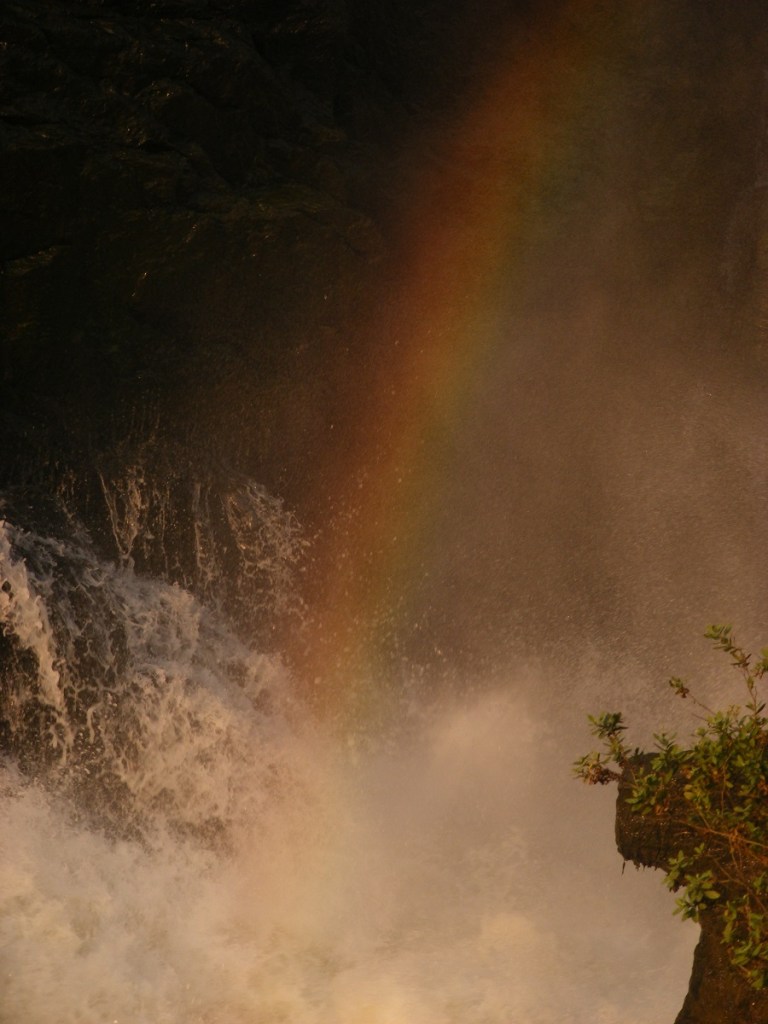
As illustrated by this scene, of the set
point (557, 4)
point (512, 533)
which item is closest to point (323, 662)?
point (512, 533)

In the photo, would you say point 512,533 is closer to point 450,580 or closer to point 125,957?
point 450,580

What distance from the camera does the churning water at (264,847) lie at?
7535mm

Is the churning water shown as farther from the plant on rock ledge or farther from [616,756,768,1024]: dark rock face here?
the plant on rock ledge

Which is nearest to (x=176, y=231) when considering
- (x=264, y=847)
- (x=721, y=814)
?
(x=264, y=847)

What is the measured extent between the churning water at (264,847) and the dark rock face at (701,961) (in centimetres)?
187

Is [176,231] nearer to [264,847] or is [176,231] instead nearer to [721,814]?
[264,847]

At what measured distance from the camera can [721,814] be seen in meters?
5.39

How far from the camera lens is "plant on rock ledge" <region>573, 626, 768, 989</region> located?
206 inches

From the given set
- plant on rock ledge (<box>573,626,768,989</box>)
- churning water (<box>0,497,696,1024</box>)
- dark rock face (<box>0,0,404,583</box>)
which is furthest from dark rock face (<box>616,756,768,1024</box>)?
dark rock face (<box>0,0,404,583</box>)

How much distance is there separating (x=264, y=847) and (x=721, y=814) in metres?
4.77

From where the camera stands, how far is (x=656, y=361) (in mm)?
12508

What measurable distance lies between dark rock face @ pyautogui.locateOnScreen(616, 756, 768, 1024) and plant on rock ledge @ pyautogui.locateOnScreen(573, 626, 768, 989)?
0.08 m

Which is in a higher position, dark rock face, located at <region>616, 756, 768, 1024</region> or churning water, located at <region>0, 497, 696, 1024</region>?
churning water, located at <region>0, 497, 696, 1024</region>

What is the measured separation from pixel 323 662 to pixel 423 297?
3.98 meters
